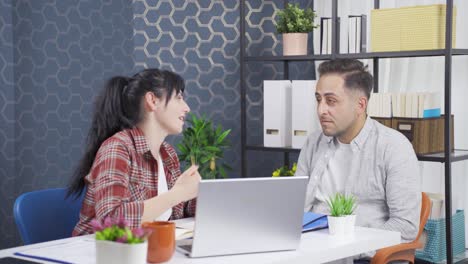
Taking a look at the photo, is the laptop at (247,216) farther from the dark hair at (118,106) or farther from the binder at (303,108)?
the binder at (303,108)

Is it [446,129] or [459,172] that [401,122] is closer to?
[446,129]

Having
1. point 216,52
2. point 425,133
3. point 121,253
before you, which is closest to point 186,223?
point 121,253

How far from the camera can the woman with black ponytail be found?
2252 mm

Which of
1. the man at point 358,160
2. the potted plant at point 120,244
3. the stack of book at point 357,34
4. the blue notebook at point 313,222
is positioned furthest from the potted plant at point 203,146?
the potted plant at point 120,244

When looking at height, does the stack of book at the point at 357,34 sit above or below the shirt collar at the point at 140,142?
above

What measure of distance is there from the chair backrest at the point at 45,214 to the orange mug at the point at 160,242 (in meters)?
0.70

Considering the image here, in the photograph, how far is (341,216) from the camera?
7.18 ft

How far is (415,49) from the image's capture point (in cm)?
364

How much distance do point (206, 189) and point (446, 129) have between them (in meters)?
2.01

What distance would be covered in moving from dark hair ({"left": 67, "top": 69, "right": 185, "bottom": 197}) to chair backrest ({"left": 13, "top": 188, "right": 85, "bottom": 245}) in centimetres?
9

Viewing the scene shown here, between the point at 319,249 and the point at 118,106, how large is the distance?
84cm

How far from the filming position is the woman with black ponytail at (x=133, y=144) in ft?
7.39

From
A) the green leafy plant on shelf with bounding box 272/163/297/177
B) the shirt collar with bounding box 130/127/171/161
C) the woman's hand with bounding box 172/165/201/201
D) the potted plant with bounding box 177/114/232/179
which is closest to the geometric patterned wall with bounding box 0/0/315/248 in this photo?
the potted plant with bounding box 177/114/232/179

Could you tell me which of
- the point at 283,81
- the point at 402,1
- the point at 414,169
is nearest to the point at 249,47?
the point at 283,81
